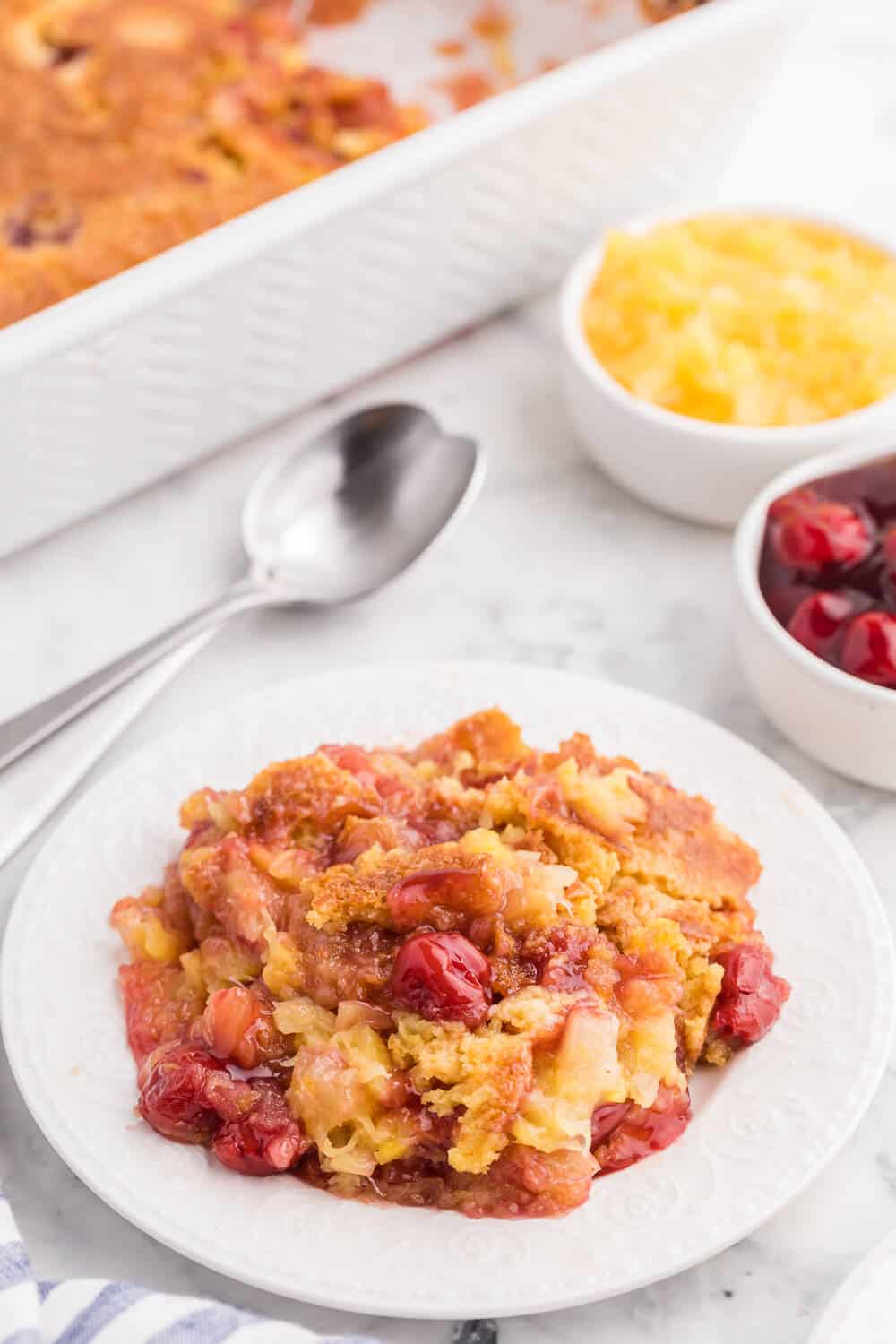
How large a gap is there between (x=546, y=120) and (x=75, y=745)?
1281mm

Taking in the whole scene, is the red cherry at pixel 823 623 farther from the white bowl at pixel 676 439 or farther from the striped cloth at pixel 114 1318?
the striped cloth at pixel 114 1318

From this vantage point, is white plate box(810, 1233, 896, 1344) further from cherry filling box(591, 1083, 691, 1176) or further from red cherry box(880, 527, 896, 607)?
red cherry box(880, 527, 896, 607)

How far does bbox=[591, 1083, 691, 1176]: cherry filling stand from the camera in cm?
170

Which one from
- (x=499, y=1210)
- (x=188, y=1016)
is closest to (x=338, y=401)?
(x=188, y=1016)

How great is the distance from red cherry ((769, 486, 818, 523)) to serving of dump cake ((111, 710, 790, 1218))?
542 mm

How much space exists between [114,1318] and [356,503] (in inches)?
53.8

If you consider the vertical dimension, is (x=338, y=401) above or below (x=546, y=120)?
below

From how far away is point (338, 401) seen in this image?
2984 mm

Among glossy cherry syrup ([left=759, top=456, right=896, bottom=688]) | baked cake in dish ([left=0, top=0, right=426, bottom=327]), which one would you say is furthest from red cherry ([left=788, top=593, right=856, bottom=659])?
baked cake in dish ([left=0, top=0, right=426, bottom=327])

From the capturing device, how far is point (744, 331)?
103 inches

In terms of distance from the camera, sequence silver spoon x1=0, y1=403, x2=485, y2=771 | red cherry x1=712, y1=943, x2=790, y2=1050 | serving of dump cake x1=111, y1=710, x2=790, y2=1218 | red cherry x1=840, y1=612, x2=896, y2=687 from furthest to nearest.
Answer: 1. silver spoon x1=0, y1=403, x2=485, y2=771
2. red cherry x1=840, y1=612, x2=896, y2=687
3. red cherry x1=712, y1=943, x2=790, y2=1050
4. serving of dump cake x1=111, y1=710, x2=790, y2=1218

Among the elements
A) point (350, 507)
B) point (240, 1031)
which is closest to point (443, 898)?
point (240, 1031)

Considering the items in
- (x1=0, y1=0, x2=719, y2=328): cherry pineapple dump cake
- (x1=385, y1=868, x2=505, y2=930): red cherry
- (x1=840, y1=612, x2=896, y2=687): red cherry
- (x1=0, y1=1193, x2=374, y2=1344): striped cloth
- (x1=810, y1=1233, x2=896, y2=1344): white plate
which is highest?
(x1=0, y1=0, x2=719, y2=328): cherry pineapple dump cake

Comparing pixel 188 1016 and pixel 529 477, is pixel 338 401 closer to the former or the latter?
pixel 529 477
